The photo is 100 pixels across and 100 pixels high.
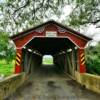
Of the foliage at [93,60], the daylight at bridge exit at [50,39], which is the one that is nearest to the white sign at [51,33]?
the daylight at bridge exit at [50,39]

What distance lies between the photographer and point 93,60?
22.1 m

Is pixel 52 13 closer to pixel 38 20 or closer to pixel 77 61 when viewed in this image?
pixel 38 20

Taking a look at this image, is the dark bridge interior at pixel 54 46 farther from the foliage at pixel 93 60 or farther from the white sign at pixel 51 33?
the foliage at pixel 93 60

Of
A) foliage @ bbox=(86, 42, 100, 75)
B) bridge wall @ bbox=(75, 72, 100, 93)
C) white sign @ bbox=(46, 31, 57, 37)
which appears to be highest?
white sign @ bbox=(46, 31, 57, 37)

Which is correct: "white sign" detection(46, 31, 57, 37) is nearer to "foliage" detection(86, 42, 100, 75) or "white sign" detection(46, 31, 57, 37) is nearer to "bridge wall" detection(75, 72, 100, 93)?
"bridge wall" detection(75, 72, 100, 93)

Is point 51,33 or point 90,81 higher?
point 51,33

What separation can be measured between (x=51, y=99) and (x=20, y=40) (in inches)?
287

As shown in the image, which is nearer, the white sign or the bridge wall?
the bridge wall

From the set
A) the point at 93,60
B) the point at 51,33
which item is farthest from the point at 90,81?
the point at 93,60

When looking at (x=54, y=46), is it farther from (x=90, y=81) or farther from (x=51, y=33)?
(x=90, y=81)

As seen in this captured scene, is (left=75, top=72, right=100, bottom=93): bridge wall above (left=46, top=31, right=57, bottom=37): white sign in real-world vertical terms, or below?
below

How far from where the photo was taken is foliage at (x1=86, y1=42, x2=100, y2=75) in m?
21.2

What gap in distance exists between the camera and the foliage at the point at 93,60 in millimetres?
21169

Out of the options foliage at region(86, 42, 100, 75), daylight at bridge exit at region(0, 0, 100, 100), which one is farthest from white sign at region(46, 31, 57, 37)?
foliage at region(86, 42, 100, 75)
